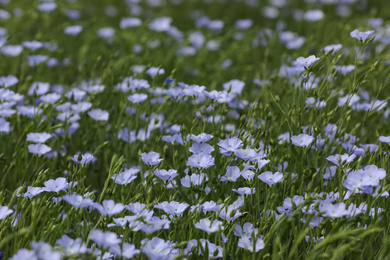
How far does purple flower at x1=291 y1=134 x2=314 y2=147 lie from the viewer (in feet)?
7.66

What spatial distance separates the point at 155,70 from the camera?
3.37 metres

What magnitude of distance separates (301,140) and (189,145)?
0.54 m

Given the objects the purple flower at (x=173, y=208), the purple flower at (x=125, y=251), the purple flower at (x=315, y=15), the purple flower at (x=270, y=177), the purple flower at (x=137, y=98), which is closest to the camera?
the purple flower at (x=125, y=251)

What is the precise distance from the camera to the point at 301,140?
93.0 inches

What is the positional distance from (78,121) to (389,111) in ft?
6.65

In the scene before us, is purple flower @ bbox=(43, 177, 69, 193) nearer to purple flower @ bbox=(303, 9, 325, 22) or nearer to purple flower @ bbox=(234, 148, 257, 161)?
purple flower @ bbox=(234, 148, 257, 161)

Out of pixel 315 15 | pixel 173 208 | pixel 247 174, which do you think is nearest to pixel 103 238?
pixel 173 208

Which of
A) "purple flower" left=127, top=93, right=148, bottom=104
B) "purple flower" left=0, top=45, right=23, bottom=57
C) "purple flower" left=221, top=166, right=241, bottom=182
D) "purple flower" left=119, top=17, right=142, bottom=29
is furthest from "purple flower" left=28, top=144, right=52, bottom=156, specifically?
"purple flower" left=119, top=17, right=142, bottom=29

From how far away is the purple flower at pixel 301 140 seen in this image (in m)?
2.34

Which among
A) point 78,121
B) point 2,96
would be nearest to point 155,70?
point 78,121

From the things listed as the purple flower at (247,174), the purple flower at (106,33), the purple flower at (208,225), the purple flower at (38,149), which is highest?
the purple flower at (247,174)

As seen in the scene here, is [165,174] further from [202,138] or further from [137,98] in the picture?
[137,98]

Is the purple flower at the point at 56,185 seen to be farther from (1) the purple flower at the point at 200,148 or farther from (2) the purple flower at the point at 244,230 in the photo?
(2) the purple flower at the point at 244,230

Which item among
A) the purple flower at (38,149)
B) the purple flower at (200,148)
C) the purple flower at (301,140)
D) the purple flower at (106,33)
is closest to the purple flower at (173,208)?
the purple flower at (200,148)
